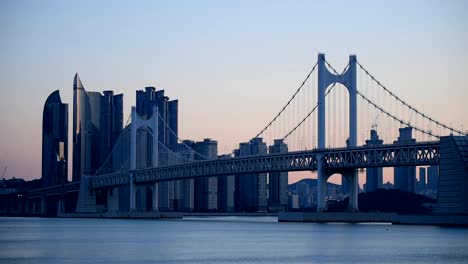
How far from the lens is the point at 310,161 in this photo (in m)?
81.1

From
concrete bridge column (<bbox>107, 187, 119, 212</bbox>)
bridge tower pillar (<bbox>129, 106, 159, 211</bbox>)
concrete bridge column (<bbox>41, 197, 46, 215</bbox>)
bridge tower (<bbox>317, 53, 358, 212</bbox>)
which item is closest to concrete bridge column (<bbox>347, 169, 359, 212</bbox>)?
bridge tower (<bbox>317, 53, 358, 212</bbox>)

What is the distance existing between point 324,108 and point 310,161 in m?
5.76

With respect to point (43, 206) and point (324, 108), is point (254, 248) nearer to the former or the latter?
point (324, 108)

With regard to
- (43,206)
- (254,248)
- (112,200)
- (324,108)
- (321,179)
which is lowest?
(254,248)

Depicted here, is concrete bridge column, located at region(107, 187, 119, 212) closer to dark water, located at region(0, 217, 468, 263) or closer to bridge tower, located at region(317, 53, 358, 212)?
bridge tower, located at region(317, 53, 358, 212)

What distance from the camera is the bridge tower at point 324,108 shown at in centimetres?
7618

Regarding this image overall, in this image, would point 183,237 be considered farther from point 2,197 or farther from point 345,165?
point 2,197

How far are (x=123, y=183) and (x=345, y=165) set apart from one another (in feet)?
128

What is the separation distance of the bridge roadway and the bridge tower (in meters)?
0.75

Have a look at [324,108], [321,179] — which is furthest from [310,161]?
[324,108]

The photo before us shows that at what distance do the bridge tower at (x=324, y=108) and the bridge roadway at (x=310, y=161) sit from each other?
754 millimetres

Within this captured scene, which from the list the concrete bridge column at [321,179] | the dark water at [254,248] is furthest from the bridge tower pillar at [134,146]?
the dark water at [254,248]

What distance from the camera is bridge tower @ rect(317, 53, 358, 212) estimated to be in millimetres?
76181

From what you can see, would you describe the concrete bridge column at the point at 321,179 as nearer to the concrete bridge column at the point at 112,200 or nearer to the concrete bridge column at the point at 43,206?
the concrete bridge column at the point at 112,200
